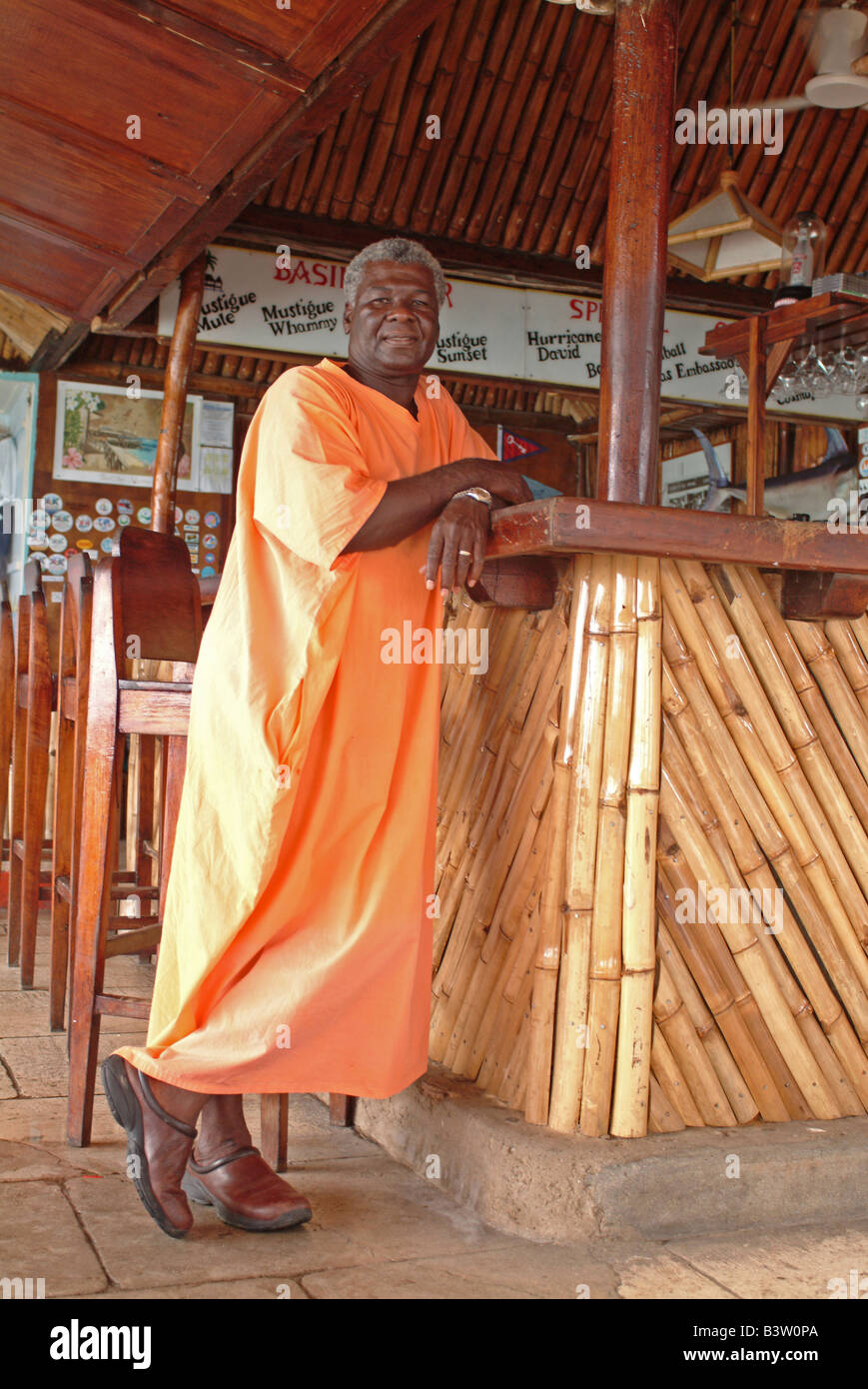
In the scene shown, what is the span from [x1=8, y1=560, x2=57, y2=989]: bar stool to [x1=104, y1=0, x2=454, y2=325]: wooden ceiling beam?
1244 mm

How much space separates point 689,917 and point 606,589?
0.59m

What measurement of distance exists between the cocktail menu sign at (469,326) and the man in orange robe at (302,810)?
3.29 m

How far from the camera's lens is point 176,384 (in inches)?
199

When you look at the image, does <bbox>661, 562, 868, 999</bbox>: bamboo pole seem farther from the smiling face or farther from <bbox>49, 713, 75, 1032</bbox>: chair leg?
<bbox>49, 713, 75, 1032</bbox>: chair leg

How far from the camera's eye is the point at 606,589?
7.16 ft

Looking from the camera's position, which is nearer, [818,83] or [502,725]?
[502,725]

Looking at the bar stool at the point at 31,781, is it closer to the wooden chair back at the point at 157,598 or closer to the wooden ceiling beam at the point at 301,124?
the wooden chair back at the point at 157,598

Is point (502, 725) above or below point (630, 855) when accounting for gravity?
above

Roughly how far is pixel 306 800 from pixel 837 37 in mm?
3279

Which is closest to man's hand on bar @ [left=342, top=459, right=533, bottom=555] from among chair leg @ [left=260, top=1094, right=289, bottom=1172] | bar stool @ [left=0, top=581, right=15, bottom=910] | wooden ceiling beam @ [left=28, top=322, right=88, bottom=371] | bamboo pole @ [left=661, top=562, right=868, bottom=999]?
bamboo pole @ [left=661, top=562, right=868, bottom=999]

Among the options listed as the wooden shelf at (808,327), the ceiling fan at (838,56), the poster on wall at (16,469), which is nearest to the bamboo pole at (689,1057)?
the wooden shelf at (808,327)
